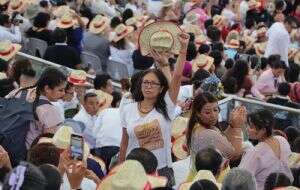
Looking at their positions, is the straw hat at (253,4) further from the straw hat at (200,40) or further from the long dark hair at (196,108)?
the long dark hair at (196,108)

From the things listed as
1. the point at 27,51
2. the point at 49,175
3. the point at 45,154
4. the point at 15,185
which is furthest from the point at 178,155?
the point at 27,51

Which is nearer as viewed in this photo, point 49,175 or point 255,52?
point 49,175

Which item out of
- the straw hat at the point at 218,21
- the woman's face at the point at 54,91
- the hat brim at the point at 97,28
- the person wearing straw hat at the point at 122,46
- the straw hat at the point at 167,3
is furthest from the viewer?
the straw hat at the point at 218,21

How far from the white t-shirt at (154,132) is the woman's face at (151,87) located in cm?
9

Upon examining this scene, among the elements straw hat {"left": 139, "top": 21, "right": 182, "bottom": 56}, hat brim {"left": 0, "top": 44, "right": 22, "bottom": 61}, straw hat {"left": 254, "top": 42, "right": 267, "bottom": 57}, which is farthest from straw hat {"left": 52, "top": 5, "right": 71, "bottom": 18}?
straw hat {"left": 139, "top": 21, "right": 182, "bottom": 56}

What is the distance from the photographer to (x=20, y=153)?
A: 25.3 feet

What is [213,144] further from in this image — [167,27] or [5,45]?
[5,45]

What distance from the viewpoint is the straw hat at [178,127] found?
8906mm

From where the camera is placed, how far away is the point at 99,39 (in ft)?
45.7

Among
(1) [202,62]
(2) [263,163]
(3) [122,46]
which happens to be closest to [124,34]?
(3) [122,46]

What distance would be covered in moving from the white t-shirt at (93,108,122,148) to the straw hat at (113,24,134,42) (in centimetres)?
498

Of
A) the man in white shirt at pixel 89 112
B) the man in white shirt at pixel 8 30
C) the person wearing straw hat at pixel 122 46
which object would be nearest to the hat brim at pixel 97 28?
the person wearing straw hat at pixel 122 46

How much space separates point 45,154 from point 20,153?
Answer: 1.69 meters

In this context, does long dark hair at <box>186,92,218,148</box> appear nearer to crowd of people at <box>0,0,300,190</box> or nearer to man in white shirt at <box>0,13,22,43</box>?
crowd of people at <box>0,0,300,190</box>
